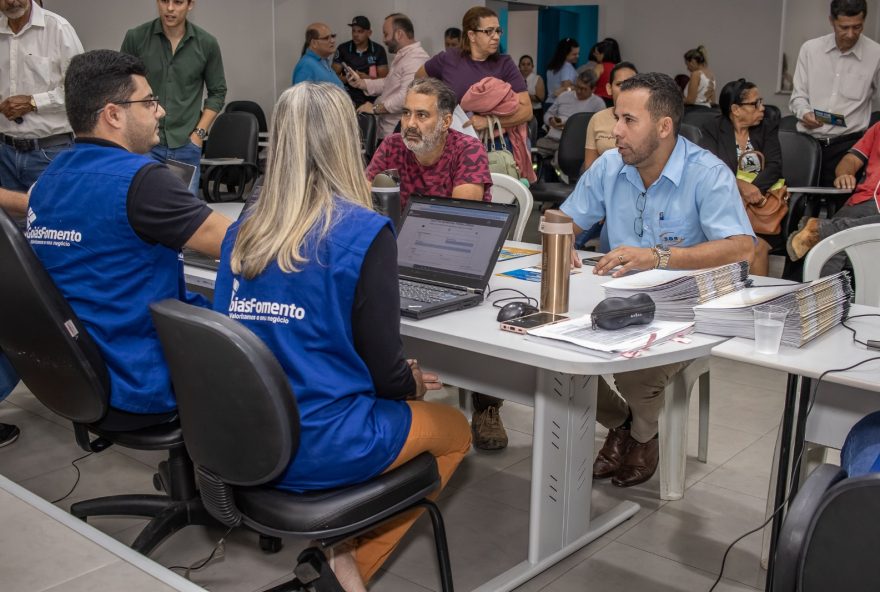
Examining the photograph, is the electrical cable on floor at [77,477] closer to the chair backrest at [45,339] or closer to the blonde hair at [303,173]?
the chair backrest at [45,339]

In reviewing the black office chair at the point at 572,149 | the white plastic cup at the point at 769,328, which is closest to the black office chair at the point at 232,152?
the black office chair at the point at 572,149

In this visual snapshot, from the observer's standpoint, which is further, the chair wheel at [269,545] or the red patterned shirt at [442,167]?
the red patterned shirt at [442,167]

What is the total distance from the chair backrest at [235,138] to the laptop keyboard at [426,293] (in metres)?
3.90

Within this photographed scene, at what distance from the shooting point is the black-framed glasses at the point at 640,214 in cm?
280

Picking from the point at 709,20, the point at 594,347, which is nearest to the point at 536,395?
the point at 594,347

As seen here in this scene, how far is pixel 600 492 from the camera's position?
2.82 m

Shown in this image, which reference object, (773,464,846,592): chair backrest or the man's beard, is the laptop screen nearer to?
the man's beard

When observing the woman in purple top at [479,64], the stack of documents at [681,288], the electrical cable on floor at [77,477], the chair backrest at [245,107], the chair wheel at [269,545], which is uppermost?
the woman in purple top at [479,64]

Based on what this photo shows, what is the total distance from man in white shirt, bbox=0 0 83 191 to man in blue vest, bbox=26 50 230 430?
1.95 metres

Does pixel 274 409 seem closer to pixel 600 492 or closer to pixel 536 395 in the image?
pixel 536 395

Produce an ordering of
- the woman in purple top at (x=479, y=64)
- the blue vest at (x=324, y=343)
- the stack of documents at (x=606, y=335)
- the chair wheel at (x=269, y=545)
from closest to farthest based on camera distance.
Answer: the blue vest at (x=324, y=343), the stack of documents at (x=606, y=335), the chair wheel at (x=269, y=545), the woman in purple top at (x=479, y=64)

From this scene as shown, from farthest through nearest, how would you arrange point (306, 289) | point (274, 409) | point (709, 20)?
point (709, 20) < point (306, 289) < point (274, 409)

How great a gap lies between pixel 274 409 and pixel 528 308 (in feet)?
2.41

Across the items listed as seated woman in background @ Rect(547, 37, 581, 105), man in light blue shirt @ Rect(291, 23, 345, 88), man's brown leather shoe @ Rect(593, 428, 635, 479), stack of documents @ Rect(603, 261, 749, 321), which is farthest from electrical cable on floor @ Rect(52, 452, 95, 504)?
seated woman in background @ Rect(547, 37, 581, 105)
